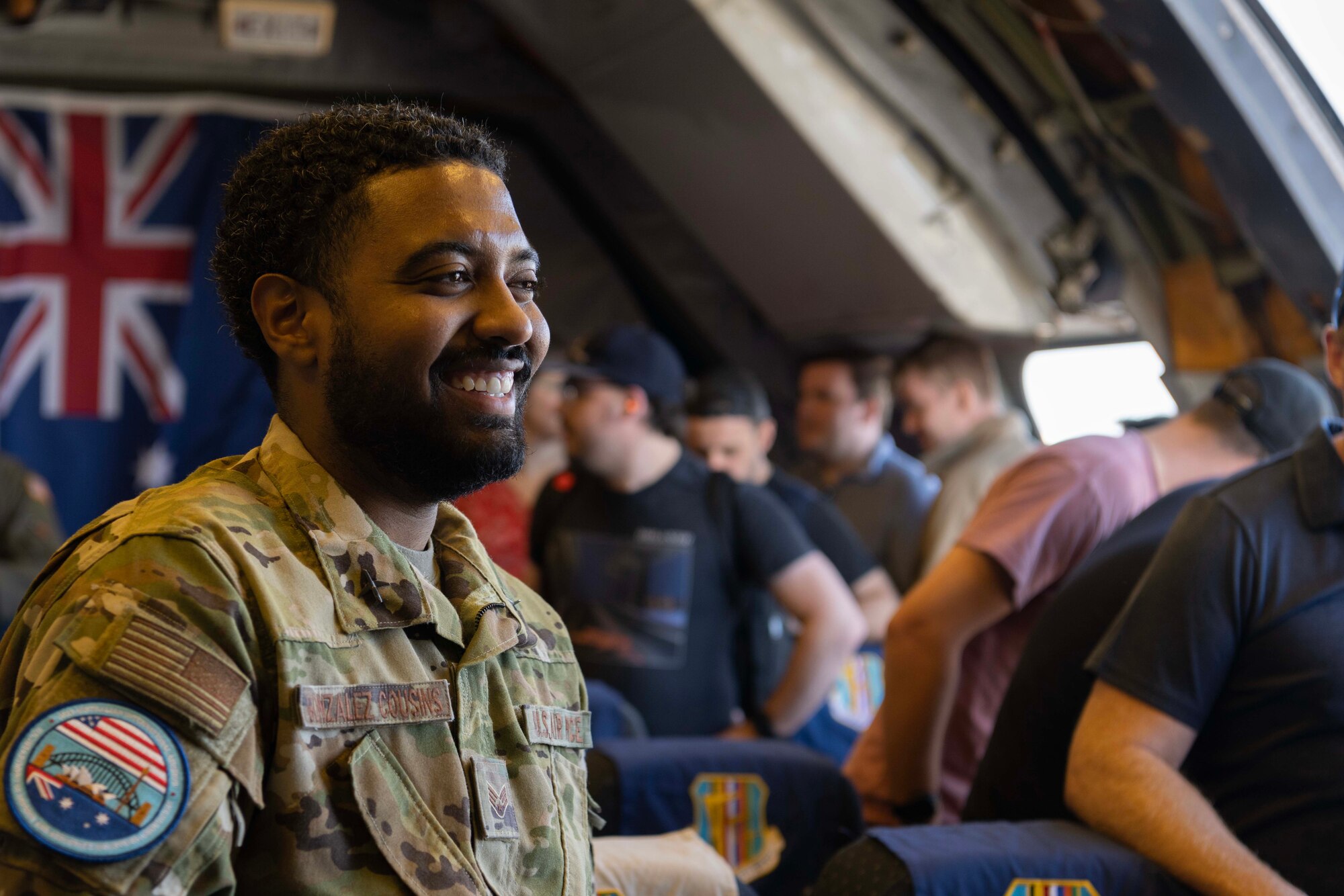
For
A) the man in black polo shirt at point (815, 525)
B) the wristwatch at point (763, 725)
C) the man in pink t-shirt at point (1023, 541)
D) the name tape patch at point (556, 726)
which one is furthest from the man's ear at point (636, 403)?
the name tape patch at point (556, 726)

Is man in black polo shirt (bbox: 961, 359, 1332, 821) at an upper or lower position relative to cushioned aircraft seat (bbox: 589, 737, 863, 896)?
upper

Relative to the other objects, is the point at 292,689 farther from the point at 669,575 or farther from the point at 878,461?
the point at 878,461

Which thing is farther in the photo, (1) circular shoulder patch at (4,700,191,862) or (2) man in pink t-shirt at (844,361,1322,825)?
(2) man in pink t-shirt at (844,361,1322,825)

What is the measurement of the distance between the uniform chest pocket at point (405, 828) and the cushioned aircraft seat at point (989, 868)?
0.60 m

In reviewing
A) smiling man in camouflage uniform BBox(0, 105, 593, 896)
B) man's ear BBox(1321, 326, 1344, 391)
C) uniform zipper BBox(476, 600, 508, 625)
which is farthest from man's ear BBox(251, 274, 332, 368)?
man's ear BBox(1321, 326, 1344, 391)

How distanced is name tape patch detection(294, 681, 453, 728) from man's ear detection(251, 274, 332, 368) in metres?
0.31

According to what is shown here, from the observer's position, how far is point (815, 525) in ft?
10.7

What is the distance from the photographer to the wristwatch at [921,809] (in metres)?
2.11

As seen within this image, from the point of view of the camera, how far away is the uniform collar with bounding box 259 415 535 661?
43.6 inches

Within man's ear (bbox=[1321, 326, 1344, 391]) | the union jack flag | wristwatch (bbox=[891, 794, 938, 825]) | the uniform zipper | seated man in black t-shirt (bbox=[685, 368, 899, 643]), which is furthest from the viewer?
the union jack flag

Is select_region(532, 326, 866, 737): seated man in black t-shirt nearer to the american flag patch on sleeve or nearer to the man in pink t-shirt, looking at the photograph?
the man in pink t-shirt

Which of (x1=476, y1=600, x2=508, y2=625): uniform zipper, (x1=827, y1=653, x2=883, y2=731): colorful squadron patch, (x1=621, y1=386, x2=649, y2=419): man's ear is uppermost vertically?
(x1=476, y1=600, x2=508, y2=625): uniform zipper

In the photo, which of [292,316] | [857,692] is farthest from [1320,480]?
[857,692]

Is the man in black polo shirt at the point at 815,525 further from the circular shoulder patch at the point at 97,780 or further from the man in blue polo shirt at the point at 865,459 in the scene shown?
the circular shoulder patch at the point at 97,780
